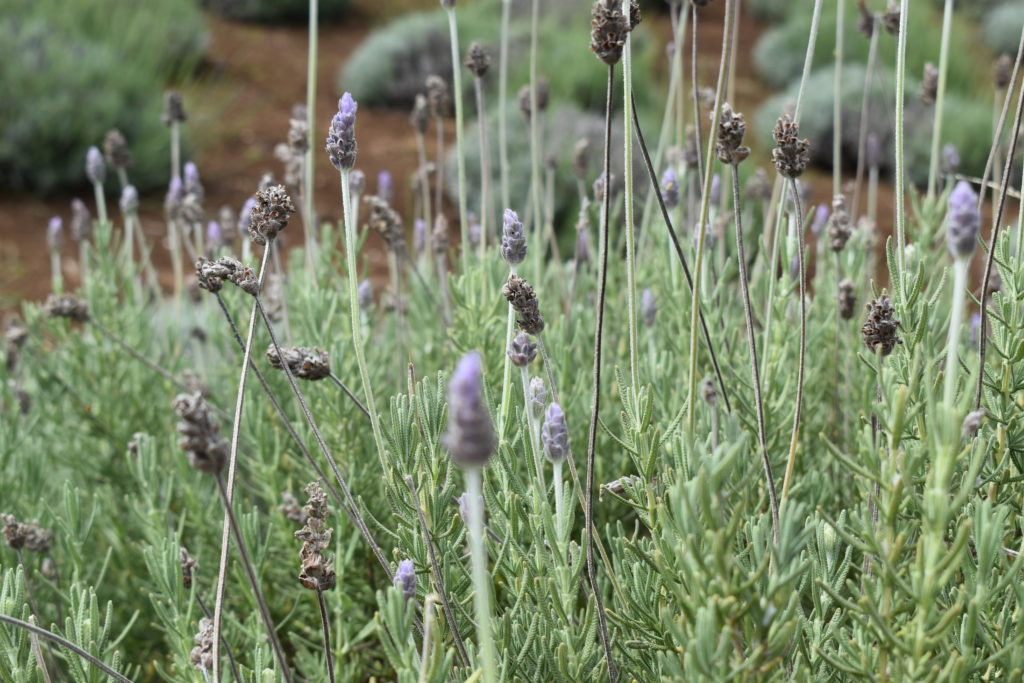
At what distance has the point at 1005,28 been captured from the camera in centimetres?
913

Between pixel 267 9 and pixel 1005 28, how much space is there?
261 inches

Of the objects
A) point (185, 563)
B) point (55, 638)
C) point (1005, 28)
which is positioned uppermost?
point (1005, 28)

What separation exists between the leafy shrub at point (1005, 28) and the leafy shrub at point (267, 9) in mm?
6088

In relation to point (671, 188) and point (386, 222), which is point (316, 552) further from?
point (671, 188)

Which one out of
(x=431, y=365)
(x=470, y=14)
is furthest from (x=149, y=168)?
(x=431, y=365)

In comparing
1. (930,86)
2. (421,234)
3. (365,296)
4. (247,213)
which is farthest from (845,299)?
(421,234)

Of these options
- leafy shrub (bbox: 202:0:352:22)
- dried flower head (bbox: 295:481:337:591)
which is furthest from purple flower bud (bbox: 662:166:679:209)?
leafy shrub (bbox: 202:0:352:22)

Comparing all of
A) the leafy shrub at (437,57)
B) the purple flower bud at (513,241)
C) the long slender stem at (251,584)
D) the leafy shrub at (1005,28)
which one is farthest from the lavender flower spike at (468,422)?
the leafy shrub at (1005,28)

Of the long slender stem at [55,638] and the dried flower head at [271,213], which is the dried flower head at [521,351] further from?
the long slender stem at [55,638]

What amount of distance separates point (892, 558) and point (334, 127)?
0.70 m

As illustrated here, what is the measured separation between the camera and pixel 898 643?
89 cm

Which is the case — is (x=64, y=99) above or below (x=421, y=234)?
above

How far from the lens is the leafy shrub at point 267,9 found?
958cm

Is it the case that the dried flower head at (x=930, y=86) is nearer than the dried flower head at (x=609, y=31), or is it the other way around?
the dried flower head at (x=609, y=31)
